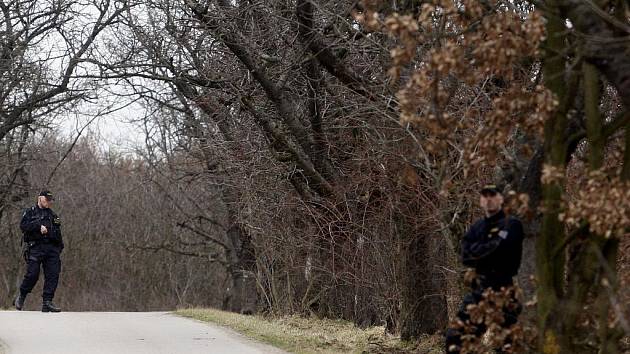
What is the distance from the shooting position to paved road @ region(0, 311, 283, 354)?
484 inches

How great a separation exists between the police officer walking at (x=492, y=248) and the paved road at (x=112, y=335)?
4.01m

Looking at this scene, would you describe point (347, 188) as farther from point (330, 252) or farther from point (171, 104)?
point (171, 104)

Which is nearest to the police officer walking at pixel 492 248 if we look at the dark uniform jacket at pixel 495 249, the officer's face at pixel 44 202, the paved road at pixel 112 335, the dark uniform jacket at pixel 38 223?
the dark uniform jacket at pixel 495 249

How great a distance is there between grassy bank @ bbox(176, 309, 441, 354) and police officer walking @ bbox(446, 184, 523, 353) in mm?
3854

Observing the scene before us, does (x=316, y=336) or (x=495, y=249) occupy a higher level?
(x=495, y=249)

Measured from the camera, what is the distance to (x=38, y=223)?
17406mm

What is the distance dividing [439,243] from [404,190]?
1204mm

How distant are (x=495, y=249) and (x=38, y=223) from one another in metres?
10.5

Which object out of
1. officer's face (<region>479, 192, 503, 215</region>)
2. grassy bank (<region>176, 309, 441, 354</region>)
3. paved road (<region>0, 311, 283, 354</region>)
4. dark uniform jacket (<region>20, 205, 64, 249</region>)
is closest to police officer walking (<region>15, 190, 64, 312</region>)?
dark uniform jacket (<region>20, 205, 64, 249</region>)

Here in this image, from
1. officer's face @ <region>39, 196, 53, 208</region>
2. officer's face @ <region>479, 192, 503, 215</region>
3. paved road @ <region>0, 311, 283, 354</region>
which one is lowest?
paved road @ <region>0, 311, 283, 354</region>

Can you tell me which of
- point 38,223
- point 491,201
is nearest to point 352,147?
point 38,223

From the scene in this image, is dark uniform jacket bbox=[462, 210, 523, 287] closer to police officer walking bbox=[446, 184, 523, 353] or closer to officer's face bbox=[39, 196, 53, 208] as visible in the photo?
police officer walking bbox=[446, 184, 523, 353]

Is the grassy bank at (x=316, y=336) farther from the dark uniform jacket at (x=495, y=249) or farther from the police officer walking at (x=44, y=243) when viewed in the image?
the dark uniform jacket at (x=495, y=249)

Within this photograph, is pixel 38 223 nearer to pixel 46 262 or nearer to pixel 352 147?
pixel 46 262
